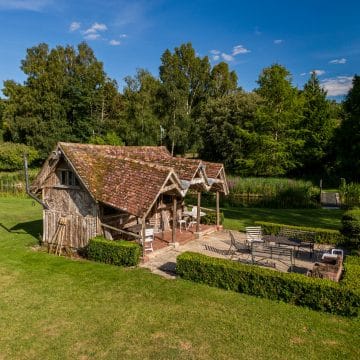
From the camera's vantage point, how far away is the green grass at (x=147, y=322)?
8.23 metres

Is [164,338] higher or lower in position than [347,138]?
lower

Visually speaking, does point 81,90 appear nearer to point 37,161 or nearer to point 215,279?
point 37,161

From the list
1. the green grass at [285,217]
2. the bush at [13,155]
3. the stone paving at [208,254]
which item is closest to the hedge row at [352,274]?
the stone paving at [208,254]

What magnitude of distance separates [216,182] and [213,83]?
135ft

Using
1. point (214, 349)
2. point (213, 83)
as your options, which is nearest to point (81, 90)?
point (213, 83)

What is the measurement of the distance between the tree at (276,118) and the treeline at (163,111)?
7795 mm

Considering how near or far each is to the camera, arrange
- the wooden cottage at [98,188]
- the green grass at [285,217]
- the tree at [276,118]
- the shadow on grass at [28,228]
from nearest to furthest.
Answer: the wooden cottage at [98,188]
the shadow on grass at [28,228]
the green grass at [285,217]
the tree at [276,118]

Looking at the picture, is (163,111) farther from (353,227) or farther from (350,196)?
(353,227)

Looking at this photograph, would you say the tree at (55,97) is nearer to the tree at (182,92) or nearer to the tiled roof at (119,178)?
the tree at (182,92)

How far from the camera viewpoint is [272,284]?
10891 mm

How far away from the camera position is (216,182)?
19.1m

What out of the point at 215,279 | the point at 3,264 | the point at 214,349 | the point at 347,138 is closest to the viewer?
the point at 214,349

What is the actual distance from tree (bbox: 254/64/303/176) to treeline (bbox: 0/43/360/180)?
7.80 metres

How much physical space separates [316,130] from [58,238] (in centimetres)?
4147
